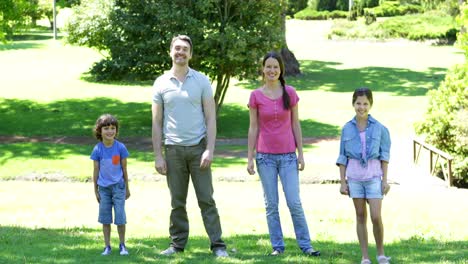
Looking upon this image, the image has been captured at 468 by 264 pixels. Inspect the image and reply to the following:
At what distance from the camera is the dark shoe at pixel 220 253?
25.3ft

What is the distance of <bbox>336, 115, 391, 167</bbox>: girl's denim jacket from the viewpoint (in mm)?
7191

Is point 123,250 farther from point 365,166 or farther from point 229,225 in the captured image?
point 229,225

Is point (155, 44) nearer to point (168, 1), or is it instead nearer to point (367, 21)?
point (168, 1)

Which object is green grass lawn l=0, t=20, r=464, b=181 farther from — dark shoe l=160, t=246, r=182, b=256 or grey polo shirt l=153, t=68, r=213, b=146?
grey polo shirt l=153, t=68, r=213, b=146

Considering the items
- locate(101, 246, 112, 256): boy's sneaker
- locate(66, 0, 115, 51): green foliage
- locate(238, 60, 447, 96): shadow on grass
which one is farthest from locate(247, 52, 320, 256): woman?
locate(238, 60, 447, 96): shadow on grass

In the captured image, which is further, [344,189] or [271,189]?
[271,189]

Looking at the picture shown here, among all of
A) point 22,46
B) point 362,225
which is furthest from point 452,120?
point 22,46

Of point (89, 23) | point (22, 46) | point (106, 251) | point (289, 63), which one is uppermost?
point (89, 23)

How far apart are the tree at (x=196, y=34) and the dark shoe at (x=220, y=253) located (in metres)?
16.8

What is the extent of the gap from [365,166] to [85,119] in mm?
22818

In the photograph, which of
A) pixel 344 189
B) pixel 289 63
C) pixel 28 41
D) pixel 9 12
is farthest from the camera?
pixel 28 41

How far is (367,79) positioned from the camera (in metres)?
39.9

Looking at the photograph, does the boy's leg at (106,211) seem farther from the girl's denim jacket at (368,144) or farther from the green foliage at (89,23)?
the green foliage at (89,23)

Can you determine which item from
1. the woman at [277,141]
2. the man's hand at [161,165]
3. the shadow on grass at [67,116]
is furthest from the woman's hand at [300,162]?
the shadow on grass at [67,116]
